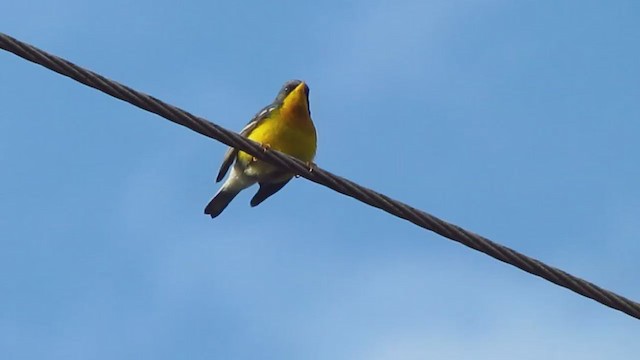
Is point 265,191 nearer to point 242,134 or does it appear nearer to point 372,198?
point 242,134

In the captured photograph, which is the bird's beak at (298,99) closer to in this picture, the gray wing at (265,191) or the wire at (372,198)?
the gray wing at (265,191)

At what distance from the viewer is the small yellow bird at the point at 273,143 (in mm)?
10250

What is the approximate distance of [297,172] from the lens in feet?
21.7

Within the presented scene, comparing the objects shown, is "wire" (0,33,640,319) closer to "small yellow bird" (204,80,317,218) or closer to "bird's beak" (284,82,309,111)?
"small yellow bird" (204,80,317,218)

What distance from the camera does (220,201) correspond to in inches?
438

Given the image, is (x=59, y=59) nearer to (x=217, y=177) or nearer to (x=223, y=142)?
(x=223, y=142)

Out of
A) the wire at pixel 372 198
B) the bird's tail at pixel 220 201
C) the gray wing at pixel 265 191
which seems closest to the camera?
the wire at pixel 372 198

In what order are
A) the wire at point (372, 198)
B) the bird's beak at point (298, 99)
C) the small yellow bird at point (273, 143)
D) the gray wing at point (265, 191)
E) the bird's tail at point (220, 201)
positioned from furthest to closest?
the bird's tail at point (220, 201) → the gray wing at point (265, 191) → the bird's beak at point (298, 99) → the small yellow bird at point (273, 143) → the wire at point (372, 198)

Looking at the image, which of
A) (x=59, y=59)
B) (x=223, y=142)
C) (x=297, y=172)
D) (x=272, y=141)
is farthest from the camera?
(x=272, y=141)

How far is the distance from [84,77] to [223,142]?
29.8 inches

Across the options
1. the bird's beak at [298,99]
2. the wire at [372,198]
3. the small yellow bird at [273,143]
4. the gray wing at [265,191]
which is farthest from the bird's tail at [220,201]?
the wire at [372,198]

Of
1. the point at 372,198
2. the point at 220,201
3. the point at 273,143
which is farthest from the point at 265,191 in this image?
the point at 372,198

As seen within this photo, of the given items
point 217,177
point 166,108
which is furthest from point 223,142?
point 217,177

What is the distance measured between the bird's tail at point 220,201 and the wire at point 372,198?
15.6ft
